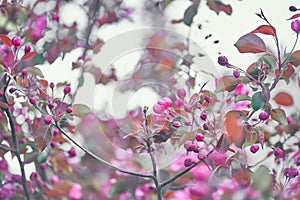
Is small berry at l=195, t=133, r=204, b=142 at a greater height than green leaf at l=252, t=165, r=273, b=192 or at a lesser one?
greater

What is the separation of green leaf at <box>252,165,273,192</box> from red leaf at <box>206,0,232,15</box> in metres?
0.59

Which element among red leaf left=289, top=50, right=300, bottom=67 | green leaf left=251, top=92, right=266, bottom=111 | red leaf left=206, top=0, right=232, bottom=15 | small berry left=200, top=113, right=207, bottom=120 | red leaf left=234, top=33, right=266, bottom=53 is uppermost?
red leaf left=206, top=0, right=232, bottom=15

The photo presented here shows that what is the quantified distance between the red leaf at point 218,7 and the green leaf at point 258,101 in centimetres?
55

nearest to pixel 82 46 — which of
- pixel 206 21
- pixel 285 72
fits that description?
pixel 206 21

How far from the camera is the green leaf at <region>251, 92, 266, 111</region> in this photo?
0.85 metres

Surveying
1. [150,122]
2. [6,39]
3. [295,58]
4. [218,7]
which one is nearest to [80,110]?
[150,122]

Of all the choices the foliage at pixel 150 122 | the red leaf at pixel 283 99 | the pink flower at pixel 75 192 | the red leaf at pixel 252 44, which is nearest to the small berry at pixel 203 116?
the foliage at pixel 150 122

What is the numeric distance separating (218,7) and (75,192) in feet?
1.81

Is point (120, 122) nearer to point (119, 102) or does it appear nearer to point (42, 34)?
point (119, 102)

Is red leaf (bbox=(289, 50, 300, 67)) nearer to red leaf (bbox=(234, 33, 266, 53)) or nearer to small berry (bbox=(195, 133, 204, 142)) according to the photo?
red leaf (bbox=(234, 33, 266, 53))

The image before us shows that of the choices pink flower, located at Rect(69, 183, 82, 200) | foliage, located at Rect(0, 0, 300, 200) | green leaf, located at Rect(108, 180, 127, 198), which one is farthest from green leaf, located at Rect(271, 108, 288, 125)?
pink flower, located at Rect(69, 183, 82, 200)

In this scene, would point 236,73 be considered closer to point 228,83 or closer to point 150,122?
point 228,83

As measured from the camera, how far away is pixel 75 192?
4.84 feet

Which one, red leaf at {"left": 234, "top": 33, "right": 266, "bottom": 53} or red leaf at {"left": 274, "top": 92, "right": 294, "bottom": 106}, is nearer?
red leaf at {"left": 234, "top": 33, "right": 266, "bottom": 53}
